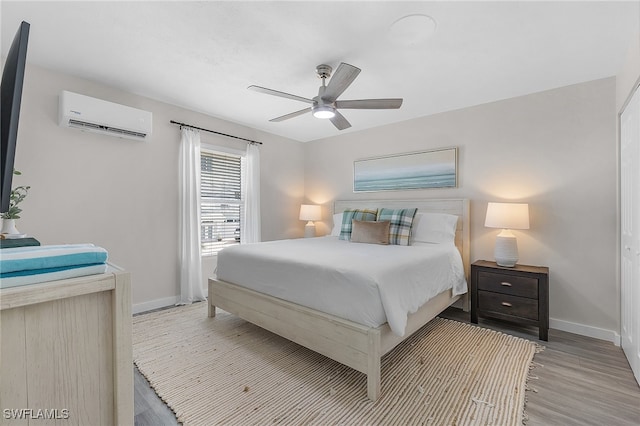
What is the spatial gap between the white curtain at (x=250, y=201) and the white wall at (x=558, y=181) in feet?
8.69

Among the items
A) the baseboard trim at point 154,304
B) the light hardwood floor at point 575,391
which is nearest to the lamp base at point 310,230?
the baseboard trim at point 154,304

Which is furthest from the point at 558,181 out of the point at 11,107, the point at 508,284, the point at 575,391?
the point at 11,107

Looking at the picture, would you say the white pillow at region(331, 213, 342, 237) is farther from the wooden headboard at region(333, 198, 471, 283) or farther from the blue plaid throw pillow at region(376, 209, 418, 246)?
the blue plaid throw pillow at region(376, 209, 418, 246)

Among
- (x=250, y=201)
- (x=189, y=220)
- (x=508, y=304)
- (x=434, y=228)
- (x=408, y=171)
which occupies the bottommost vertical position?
(x=508, y=304)

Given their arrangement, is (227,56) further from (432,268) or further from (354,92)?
(432,268)

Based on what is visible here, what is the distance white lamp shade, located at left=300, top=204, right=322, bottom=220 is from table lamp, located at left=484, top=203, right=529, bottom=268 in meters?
2.54

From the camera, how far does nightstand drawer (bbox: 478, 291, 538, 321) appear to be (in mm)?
2635

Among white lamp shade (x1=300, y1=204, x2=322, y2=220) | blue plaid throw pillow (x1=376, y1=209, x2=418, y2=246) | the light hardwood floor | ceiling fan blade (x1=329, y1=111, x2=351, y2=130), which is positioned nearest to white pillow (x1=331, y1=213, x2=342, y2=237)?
white lamp shade (x1=300, y1=204, x2=322, y2=220)

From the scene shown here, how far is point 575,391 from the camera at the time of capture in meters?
1.87

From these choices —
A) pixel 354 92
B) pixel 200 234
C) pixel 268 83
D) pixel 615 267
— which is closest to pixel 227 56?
pixel 268 83

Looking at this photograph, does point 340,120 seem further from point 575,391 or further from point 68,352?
point 575,391

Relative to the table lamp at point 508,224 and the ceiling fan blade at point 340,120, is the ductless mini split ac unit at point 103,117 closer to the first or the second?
the ceiling fan blade at point 340,120

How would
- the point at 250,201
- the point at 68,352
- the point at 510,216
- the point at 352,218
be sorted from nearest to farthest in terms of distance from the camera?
the point at 68,352 → the point at 510,216 → the point at 352,218 → the point at 250,201

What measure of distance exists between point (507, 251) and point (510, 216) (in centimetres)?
35
